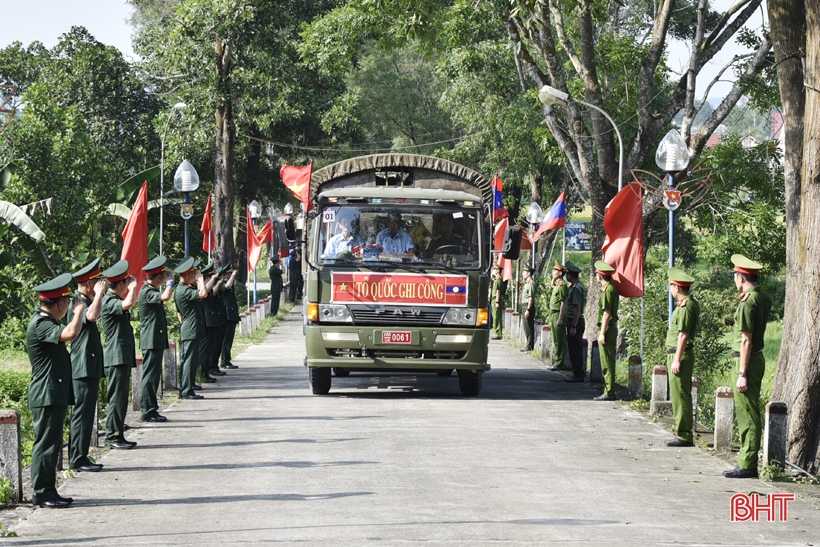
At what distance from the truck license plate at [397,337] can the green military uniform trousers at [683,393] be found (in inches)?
162

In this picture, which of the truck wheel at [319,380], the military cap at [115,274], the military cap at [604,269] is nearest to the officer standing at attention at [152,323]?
the military cap at [115,274]

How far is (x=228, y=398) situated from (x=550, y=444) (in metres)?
5.83

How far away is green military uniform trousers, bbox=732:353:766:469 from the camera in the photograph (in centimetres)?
1109

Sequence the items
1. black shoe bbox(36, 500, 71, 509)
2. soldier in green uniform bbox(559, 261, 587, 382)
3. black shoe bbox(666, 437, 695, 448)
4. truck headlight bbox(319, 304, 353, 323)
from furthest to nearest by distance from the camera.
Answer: soldier in green uniform bbox(559, 261, 587, 382) → truck headlight bbox(319, 304, 353, 323) → black shoe bbox(666, 437, 695, 448) → black shoe bbox(36, 500, 71, 509)

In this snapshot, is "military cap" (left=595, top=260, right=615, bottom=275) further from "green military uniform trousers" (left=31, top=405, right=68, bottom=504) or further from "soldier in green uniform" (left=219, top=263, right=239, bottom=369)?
"green military uniform trousers" (left=31, top=405, right=68, bottom=504)

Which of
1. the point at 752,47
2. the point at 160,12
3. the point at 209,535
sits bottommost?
the point at 209,535

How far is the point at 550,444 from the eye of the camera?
41.8 ft

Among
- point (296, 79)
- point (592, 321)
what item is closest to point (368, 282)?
point (592, 321)

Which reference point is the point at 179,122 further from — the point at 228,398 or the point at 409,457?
the point at 409,457

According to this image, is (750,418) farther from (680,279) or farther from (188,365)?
(188,365)

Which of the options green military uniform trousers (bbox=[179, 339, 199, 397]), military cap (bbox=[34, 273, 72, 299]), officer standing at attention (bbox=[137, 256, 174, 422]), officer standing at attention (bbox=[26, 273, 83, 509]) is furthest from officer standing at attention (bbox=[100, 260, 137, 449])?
green military uniform trousers (bbox=[179, 339, 199, 397])

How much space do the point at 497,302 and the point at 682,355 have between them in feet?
57.6

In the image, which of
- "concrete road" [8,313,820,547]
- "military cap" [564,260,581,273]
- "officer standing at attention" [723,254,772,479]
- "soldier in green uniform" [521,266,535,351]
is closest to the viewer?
"concrete road" [8,313,820,547]

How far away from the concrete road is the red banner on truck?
4.61 feet
